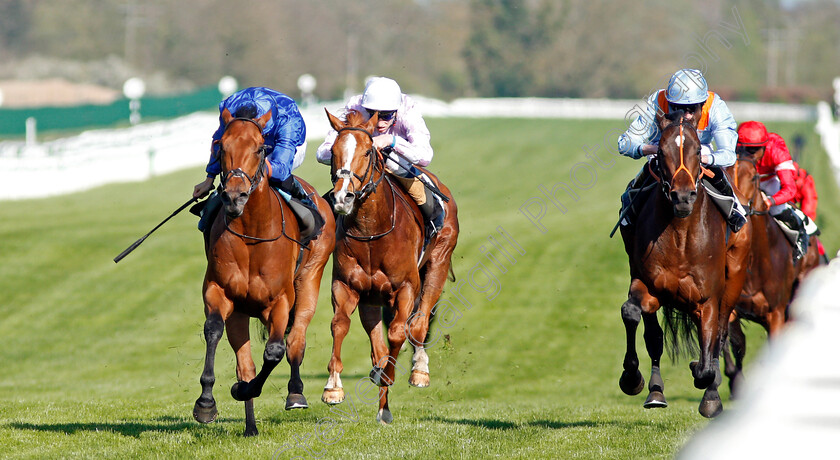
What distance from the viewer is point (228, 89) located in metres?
34.0

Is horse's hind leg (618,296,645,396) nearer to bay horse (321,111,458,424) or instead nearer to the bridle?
bay horse (321,111,458,424)

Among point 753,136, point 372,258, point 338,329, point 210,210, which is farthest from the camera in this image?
point 753,136

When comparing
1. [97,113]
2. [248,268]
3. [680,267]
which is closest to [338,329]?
[248,268]

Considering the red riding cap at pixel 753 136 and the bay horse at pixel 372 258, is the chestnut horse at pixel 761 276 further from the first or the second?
the bay horse at pixel 372 258

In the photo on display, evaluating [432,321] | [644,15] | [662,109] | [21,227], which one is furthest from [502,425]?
[644,15]

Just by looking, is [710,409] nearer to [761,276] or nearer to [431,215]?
[431,215]

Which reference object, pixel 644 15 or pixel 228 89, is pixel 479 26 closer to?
pixel 644 15

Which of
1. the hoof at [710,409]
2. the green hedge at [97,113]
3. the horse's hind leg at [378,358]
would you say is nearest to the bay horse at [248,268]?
the horse's hind leg at [378,358]

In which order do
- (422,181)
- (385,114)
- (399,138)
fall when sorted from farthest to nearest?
(422,181), (385,114), (399,138)

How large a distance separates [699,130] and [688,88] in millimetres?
428

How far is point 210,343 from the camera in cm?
651

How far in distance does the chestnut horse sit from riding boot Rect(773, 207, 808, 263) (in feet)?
0.22

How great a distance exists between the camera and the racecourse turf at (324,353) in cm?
705

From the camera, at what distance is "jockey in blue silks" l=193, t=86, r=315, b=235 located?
22.8ft
